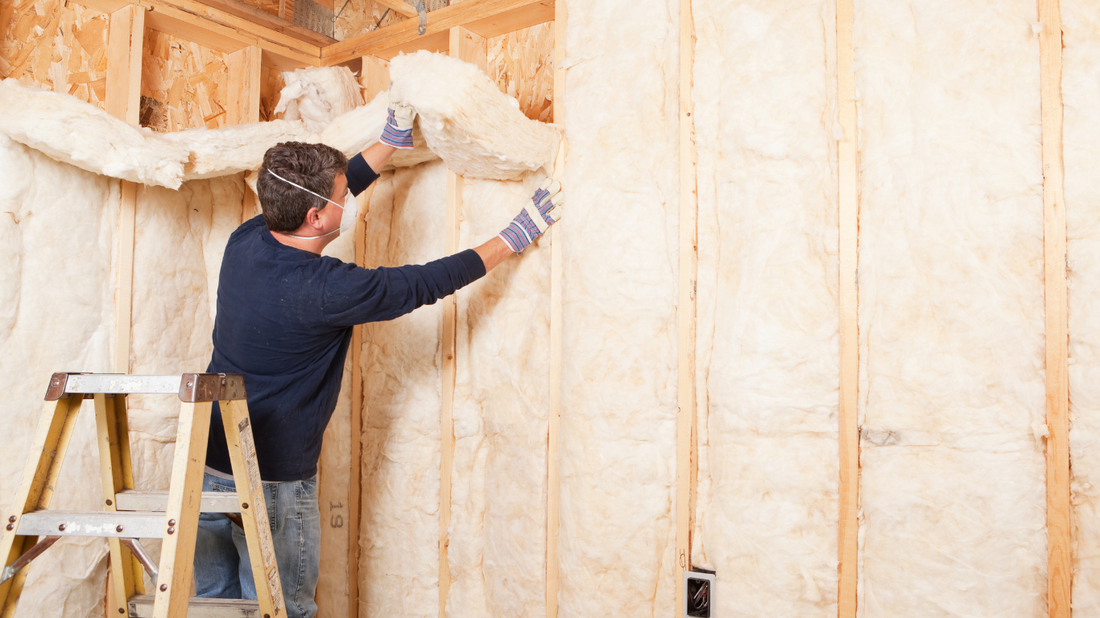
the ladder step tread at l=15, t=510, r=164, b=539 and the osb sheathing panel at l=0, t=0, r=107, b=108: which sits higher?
the osb sheathing panel at l=0, t=0, r=107, b=108

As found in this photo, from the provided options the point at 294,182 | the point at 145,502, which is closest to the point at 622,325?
the point at 294,182

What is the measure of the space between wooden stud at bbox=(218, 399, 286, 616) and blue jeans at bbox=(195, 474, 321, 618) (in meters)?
0.36

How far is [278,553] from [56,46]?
2.04 m

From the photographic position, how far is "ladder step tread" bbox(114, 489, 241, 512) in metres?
1.75

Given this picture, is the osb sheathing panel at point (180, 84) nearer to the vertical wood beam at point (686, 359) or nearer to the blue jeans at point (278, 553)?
the blue jeans at point (278, 553)

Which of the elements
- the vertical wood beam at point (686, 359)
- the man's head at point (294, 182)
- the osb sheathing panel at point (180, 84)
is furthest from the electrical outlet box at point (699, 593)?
the osb sheathing panel at point (180, 84)

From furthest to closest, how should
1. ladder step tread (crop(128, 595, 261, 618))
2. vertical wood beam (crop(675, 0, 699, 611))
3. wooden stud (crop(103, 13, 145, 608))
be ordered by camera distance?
wooden stud (crop(103, 13, 145, 608))
vertical wood beam (crop(675, 0, 699, 611))
ladder step tread (crop(128, 595, 261, 618))

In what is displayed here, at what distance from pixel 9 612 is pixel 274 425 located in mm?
700

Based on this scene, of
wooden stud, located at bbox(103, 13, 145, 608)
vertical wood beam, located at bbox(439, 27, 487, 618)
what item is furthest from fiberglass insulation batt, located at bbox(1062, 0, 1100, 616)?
wooden stud, located at bbox(103, 13, 145, 608)

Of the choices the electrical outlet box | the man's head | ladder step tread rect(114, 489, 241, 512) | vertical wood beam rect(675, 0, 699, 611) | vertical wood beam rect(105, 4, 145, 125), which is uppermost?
vertical wood beam rect(105, 4, 145, 125)

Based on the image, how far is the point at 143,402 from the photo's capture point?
7.93 ft

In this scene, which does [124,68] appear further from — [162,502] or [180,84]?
[162,502]

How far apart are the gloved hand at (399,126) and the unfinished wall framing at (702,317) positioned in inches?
14.6

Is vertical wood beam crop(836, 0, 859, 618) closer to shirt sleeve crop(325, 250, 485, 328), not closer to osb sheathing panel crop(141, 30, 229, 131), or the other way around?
shirt sleeve crop(325, 250, 485, 328)
